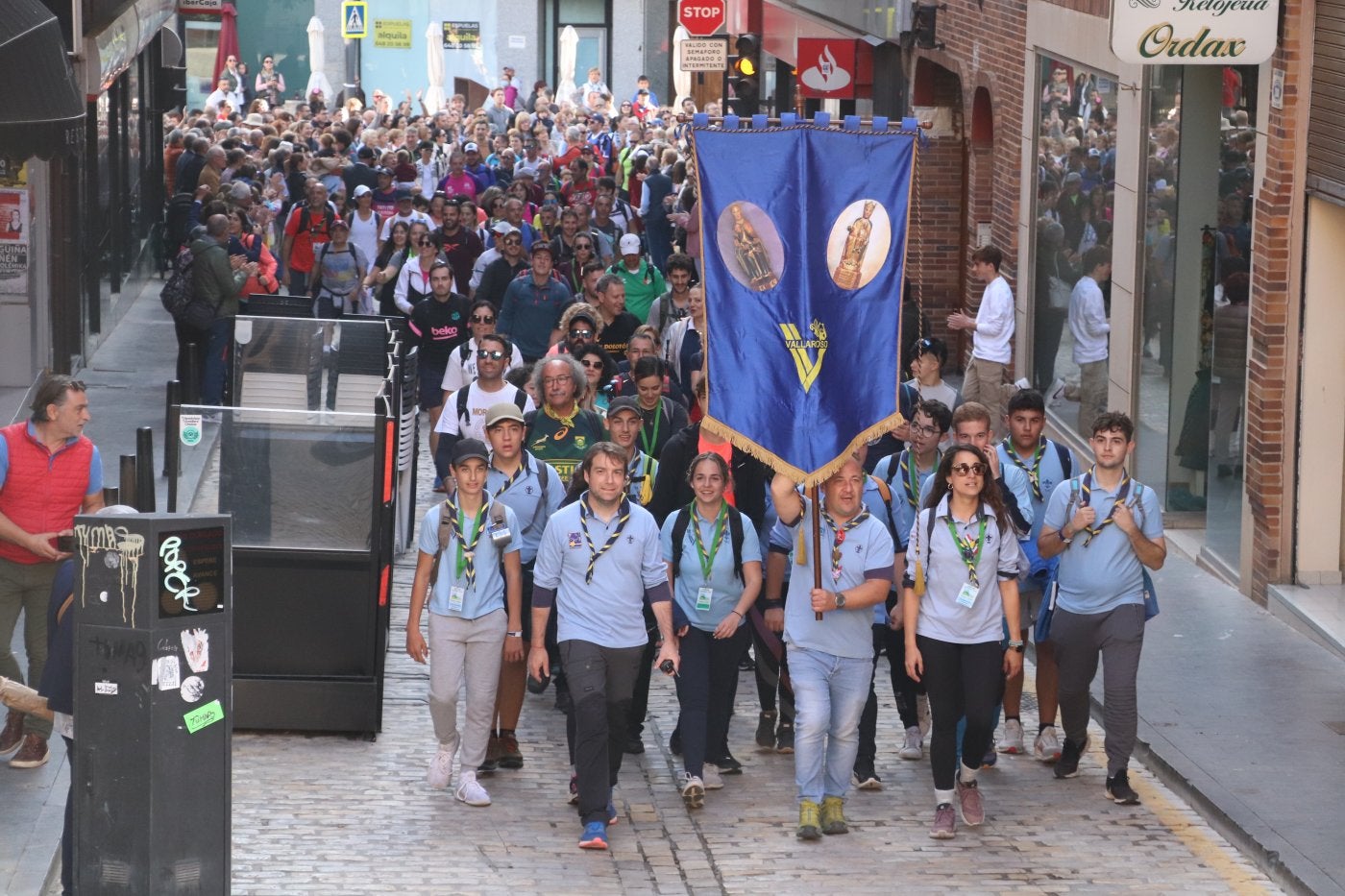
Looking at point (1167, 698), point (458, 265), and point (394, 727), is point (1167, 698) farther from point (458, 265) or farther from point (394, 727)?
point (458, 265)

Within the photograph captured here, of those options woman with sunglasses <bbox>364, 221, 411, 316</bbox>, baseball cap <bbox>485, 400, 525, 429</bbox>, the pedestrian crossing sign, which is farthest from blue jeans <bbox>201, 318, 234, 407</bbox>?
the pedestrian crossing sign

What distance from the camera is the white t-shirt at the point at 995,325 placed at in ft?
58.0

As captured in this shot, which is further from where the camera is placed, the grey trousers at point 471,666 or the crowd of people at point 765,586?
the grey trousers at point 471,666

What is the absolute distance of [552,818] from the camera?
9586mm

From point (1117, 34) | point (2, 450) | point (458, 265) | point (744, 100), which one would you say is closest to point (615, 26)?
point (744, 100)

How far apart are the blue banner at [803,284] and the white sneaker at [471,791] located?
2.01 m

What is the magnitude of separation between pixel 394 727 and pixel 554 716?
87cm

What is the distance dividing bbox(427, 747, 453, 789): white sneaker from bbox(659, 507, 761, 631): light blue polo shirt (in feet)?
4.41

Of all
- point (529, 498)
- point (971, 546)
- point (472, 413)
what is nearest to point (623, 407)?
point (529, 498)

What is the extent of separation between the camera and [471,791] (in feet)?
31.8

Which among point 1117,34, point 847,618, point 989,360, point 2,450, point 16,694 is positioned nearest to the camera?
point 16,694

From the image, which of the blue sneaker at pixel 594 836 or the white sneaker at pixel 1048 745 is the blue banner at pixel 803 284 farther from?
the white sneaker at pixel 1048 745

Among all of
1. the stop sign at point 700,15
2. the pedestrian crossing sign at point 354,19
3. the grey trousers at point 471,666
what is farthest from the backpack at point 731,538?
the pedestrian crossing sign at point 354,19

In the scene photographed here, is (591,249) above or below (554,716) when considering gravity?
above
